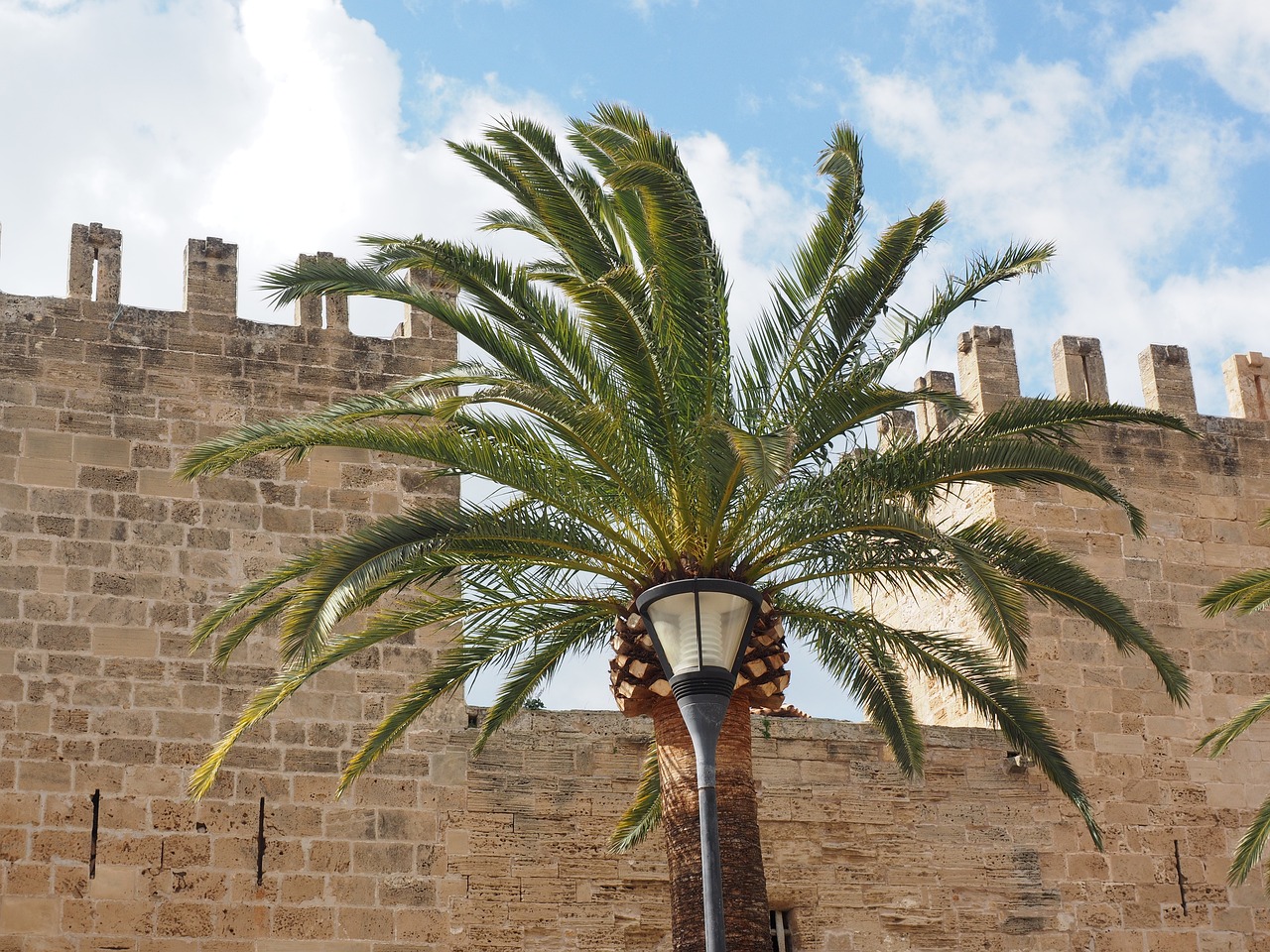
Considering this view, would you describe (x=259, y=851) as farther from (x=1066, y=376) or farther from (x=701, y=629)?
(x=1066, y=376)

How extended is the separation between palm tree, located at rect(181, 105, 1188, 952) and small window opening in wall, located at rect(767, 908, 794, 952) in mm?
2637

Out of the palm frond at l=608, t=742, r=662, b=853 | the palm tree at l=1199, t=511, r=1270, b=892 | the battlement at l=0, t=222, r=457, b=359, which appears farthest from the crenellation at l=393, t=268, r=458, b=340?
the palm tree at l=1199, t=511, r=1270, b=892

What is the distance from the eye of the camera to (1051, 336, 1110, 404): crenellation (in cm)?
1462

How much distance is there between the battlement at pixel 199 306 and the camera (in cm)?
1259

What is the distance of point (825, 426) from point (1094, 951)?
5137 millimetres

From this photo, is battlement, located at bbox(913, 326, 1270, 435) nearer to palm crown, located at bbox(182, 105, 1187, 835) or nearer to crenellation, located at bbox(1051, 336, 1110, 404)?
crenellation, located at bbox(1051, 336, 1110, 404)

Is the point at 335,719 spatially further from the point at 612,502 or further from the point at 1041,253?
the point at 1041,253

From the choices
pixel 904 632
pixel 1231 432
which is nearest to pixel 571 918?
pixel 904 632

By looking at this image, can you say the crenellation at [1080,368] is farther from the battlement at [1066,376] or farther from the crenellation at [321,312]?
the crenellation at [321,312]

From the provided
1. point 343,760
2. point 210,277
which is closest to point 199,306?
point 210,277

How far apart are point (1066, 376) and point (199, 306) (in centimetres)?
666

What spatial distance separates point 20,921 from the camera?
36.4ft

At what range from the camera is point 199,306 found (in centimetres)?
1283

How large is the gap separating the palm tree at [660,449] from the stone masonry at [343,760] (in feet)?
4.14
